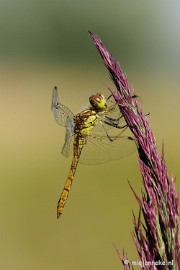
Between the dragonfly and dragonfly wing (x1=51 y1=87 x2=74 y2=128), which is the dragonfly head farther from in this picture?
dragonfly wing (x1=51 y1=87 x2=74 y2=128)

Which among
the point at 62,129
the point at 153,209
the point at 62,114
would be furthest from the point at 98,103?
the point at 62,129

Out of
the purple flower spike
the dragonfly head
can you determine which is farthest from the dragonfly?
the purple flower spike

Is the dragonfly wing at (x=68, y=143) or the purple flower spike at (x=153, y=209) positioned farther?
the dragonfly wing at (x=68, y=143)

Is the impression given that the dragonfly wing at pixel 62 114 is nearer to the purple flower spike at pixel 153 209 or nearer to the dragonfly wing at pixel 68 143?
the dragonfly wing at pixel 68 143

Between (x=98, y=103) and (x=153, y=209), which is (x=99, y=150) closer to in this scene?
(x=98, y=103)

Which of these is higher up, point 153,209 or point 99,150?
point 99,150

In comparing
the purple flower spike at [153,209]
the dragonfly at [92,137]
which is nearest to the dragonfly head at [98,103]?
the dragonfly at [92,137]
